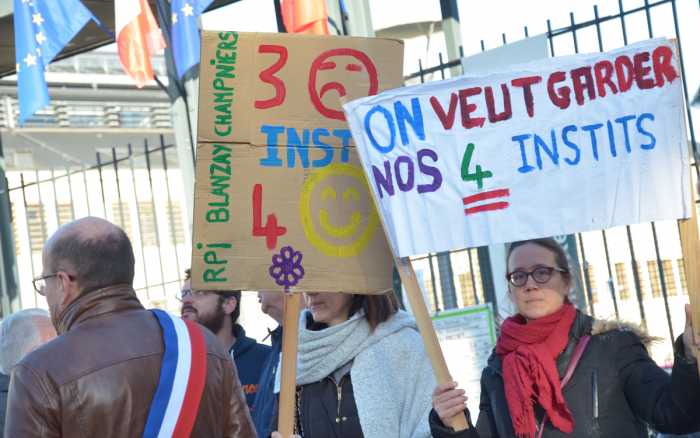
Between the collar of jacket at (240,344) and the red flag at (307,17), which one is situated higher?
the red flag at (307,17)

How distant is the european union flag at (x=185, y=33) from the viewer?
8055 mm

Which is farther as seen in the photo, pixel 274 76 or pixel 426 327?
pixel 274 76

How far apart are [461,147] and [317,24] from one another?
13.8 ft

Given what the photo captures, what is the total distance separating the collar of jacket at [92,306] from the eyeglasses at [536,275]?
4.78ft

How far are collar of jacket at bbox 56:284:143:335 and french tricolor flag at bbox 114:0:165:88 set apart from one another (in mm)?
5915

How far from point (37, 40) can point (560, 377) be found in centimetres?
673

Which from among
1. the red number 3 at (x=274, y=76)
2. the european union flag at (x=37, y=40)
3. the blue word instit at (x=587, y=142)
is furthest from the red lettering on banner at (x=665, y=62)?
the european union flag at (x=37, y=40)

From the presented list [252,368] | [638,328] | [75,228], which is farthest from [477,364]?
[75,228]

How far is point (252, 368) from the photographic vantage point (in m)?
5.25

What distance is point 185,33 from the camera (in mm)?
8102

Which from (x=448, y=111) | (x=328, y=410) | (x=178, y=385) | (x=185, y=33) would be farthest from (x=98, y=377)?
(x=185, y=33)

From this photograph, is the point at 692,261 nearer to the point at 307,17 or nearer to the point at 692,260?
the point at 692,260

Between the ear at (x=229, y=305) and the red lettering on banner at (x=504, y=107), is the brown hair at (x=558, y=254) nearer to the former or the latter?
the red lettering on banner at (x=504, y=107)

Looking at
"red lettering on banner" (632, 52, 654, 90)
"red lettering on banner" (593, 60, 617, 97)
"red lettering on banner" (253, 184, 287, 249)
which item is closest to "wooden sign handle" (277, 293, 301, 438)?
"red lettering on banner" (253, 184, 287, 249)
